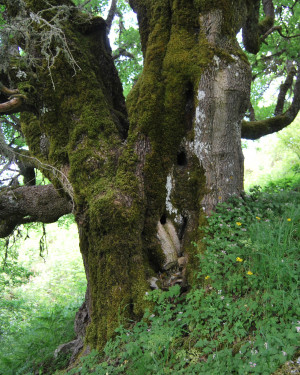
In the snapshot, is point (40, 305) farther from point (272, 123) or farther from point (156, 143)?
point (272, 123)

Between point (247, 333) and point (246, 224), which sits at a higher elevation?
point (246, 224)

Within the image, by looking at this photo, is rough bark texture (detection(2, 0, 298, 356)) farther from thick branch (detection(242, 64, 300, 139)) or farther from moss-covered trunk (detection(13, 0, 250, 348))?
thick branch (detection(242, 64, 300, 139))

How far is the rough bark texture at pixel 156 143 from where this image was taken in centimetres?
404

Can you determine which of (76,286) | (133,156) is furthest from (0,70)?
(76,286)

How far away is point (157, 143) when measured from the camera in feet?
14.6

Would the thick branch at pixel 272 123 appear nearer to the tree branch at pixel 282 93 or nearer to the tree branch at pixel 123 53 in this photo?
the tree branch at pixel 282 93

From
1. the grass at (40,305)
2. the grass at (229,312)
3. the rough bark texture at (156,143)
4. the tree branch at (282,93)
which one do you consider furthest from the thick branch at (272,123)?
the grass at (40,305)

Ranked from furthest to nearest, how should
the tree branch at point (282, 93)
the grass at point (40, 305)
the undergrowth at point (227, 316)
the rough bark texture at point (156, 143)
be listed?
1. the tree branch at point (282, 93)
2. the grass at point (40, 305)
3. the rough bark texture at point (156, 143)
4. the undergrowth at point (227, 316)

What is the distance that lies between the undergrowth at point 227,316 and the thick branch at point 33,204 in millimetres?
2889

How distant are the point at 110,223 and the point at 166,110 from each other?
170 cm

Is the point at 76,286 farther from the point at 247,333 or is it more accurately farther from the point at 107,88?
the point at 247,333

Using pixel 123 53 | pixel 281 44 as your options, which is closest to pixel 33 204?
pixel 123 53

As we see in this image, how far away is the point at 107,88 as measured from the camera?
5352mm

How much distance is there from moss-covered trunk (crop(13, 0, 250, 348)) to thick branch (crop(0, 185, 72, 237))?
1124 mm
